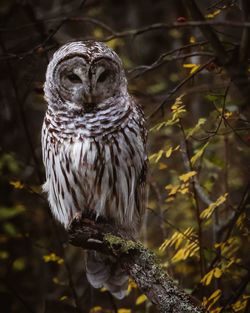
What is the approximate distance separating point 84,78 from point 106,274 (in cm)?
159

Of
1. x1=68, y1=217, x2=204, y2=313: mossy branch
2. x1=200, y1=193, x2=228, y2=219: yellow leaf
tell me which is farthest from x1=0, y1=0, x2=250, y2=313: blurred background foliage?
x1=68, y1=217, x2=204, y2=313: mossy branch

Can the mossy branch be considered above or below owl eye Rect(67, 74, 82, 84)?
below

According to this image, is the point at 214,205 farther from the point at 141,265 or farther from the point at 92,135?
the point at 92,135

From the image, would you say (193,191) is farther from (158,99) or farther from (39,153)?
(39,153)

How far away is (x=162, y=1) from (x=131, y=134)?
176 inches

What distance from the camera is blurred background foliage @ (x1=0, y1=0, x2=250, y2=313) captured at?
3949 mm

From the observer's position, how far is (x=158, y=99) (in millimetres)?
4773

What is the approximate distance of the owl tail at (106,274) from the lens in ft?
15.8

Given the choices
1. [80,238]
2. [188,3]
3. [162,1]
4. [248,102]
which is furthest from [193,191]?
[162,1]

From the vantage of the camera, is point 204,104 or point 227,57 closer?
point 227,57

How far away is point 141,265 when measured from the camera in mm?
3594

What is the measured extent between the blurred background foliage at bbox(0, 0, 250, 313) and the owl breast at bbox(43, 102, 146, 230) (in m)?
0.22

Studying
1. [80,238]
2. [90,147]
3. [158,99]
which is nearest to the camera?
[80,238]

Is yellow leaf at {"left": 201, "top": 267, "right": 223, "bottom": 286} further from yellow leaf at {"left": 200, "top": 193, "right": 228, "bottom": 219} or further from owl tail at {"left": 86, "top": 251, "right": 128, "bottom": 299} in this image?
owl tail at {"left": 86, "top": 251, "right": 128, "bottom": 299}
